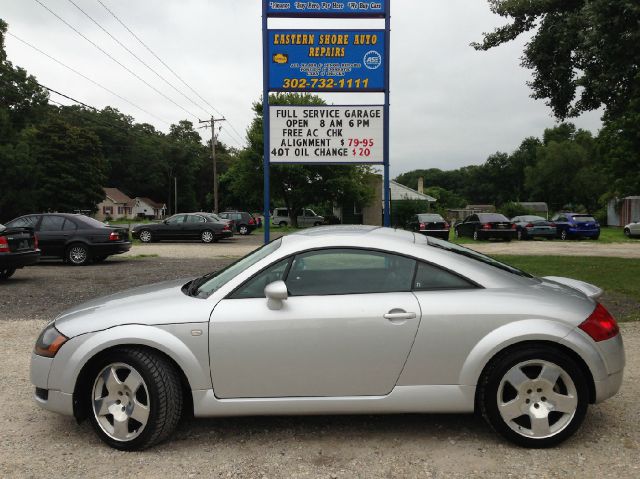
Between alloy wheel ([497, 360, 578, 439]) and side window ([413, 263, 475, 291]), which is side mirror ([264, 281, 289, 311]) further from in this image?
alloy wheel ([497, 360, 578, 439])

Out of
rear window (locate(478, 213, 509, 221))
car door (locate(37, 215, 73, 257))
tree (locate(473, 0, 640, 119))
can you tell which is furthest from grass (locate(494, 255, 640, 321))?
car door (locate(37, 215, 73, 257))

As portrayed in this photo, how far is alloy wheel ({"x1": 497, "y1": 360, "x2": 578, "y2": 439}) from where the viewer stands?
11.6 feet

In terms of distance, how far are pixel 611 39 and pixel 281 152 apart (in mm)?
5694

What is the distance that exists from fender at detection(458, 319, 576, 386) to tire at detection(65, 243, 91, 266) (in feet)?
45.9

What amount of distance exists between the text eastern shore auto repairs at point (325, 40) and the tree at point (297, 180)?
31.7 meters

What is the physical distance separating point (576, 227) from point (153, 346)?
95.6ft

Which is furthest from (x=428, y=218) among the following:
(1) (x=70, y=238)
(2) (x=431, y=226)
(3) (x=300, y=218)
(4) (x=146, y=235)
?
(3) (x=300, y=218)

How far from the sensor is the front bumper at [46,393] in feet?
11.8

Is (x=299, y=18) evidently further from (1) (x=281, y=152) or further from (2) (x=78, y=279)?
(2) (x=78, y=279)

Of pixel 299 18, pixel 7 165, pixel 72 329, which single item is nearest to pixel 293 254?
pixel 72 329

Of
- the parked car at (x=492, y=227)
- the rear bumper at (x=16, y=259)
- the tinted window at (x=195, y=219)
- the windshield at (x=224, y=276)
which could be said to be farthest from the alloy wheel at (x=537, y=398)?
the parked car at (x=492, y=227)

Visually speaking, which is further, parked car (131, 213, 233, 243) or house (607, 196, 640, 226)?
house (607, 196, 640, 226)

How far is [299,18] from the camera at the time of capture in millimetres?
10188

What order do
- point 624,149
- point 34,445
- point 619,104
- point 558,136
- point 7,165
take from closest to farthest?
point 34,445 → point 619,104 → point 624,149 → point 7,165 → point 558,136
